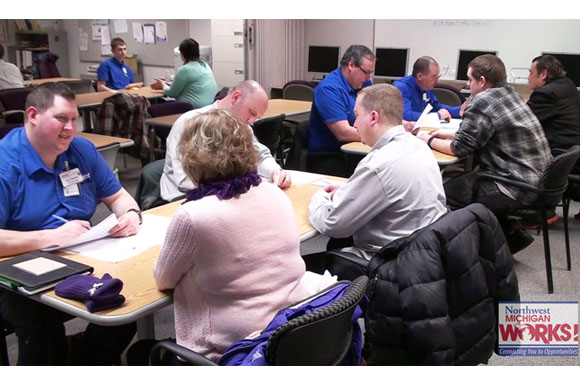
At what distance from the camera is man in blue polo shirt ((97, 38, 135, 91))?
6809mm

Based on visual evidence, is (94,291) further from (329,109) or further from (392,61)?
(392,61)

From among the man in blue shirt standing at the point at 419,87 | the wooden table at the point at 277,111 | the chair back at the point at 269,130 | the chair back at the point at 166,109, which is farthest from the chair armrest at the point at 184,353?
the chair back at the point at 166,109

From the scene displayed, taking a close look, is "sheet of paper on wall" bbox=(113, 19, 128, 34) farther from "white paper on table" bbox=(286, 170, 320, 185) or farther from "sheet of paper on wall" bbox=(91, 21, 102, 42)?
"white paper on table" bbox=(286, 170, 320, 185)

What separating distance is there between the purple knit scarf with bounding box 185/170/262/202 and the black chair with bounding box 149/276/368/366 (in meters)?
0.37

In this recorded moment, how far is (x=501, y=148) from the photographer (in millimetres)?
3381

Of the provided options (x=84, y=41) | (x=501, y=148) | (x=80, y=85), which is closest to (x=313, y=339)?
(x=501, y=148)

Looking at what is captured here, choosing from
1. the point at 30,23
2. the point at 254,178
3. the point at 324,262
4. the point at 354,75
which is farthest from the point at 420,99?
the point at 30,23

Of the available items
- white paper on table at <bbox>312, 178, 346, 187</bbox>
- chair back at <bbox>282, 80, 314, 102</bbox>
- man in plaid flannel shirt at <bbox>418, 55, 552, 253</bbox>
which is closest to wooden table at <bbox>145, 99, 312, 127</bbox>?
chair back at <bbox>282, 80, 314, 102</bbox>

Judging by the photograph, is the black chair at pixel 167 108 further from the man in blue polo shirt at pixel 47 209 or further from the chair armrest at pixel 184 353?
the chair armrest at pixel 184 353

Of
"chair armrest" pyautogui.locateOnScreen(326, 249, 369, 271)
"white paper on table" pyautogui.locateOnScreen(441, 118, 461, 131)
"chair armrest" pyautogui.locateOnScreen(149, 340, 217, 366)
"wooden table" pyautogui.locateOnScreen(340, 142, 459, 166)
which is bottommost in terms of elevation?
"chair armrest" pyautogui.locateOnScreen(326, 249, 369, 271)

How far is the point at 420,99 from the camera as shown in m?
4.51

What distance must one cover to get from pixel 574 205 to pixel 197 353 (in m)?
4.46

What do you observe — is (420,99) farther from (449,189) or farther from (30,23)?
(30,23)

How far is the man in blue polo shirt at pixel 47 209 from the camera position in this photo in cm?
187
